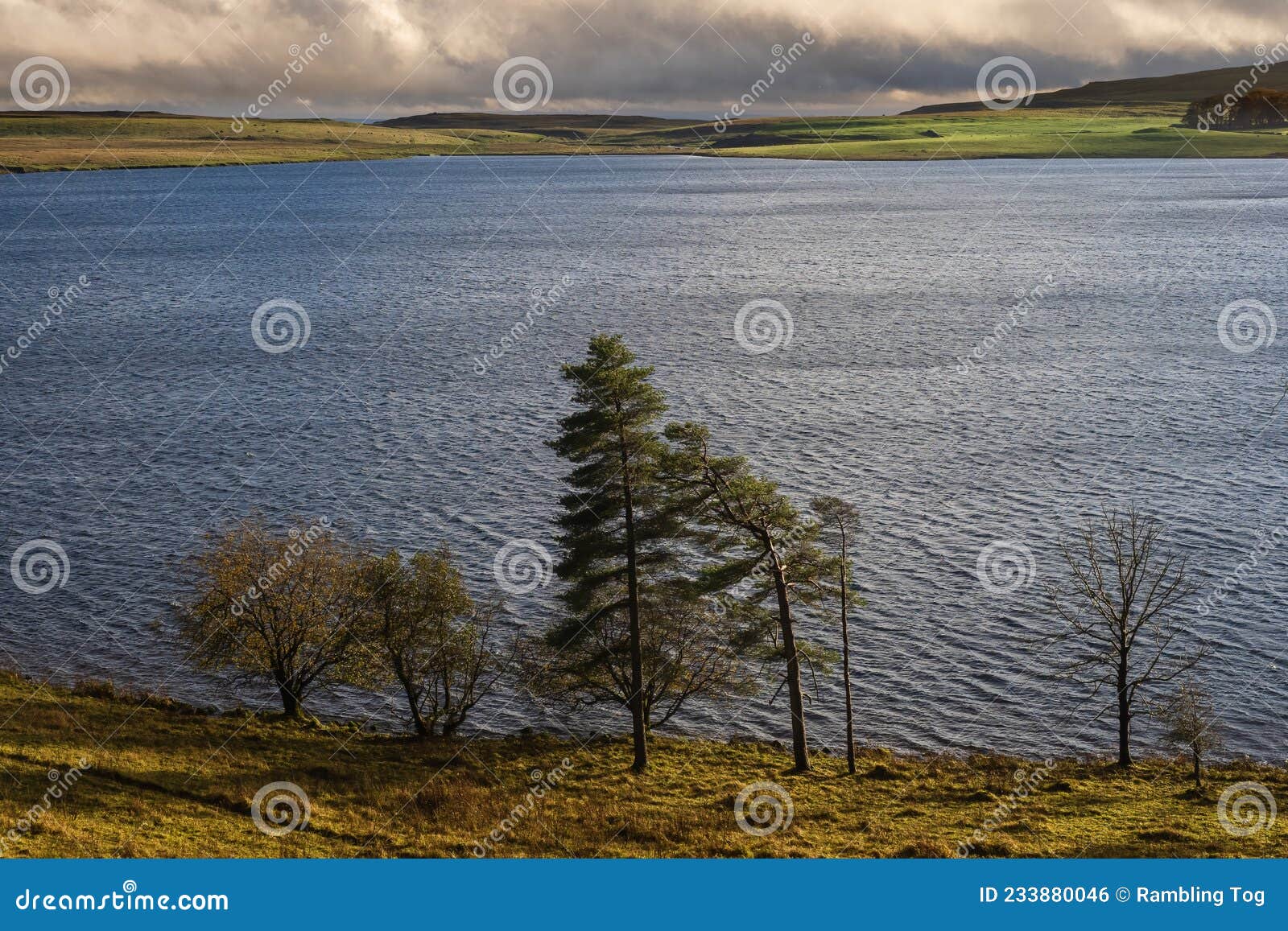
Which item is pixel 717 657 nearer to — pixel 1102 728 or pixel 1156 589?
pixel 1102 728

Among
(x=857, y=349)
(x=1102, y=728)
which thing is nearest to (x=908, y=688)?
(x=1102, y=728)

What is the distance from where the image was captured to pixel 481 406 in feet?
302
